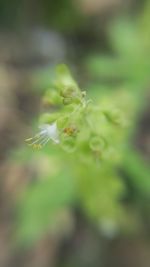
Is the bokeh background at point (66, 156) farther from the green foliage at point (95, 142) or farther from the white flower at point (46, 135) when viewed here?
the white flower at point (46, 135)

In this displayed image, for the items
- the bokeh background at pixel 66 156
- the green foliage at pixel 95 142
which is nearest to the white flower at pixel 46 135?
the green foliage at pixel 95 142

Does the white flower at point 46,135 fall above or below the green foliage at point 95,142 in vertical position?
below

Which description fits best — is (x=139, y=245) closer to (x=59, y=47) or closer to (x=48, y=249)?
(x=48, y=249)

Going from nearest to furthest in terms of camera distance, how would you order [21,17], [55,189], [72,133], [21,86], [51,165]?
[72,133] < [55,189] < [51,165] < [21,86] < [21,17]

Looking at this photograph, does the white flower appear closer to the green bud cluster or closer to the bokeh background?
the green bud cluster

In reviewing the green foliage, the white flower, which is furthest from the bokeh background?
the white flower

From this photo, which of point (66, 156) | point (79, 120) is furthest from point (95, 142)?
point (66, 156)

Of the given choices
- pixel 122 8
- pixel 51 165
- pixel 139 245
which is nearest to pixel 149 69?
pixel 51 165

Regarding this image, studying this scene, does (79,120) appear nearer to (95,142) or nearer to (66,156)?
(95,142)

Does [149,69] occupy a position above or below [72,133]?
above
